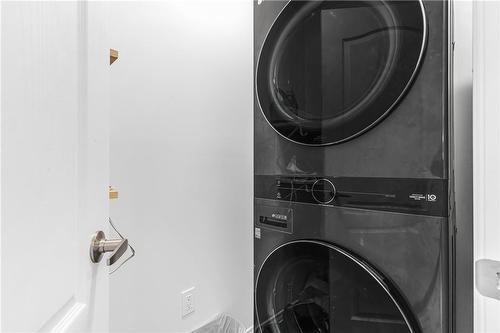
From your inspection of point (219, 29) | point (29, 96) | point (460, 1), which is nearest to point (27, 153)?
point (29, 96)

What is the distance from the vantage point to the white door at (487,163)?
0.47m

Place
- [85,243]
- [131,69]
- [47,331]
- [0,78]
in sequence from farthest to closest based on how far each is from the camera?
[131,69] → [85,243] → [47,331] → [0,78]

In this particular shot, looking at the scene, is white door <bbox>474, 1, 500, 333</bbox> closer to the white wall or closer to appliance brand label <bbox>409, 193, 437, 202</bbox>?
appliance brand label <bbox>409, 193, 437, 202</bbox>

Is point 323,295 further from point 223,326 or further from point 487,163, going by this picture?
point 223,326

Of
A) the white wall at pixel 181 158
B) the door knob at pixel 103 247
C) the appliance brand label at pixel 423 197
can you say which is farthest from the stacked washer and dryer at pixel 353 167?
the door knob at pixel 103 247

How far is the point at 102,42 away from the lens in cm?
60

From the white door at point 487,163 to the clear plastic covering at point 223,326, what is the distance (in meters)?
1.15

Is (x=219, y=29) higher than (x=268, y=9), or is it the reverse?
(x=219, y=29)

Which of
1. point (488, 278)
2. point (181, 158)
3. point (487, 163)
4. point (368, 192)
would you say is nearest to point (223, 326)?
point (181, 158)

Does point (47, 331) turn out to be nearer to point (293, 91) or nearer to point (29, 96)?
point (29, 96)

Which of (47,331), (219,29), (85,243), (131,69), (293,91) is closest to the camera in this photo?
(47,331)

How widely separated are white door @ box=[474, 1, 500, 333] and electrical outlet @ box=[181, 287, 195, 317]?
1.08m

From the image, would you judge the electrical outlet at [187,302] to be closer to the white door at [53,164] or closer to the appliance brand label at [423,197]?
the white door at [53,164]

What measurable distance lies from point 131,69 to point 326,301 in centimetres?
109
